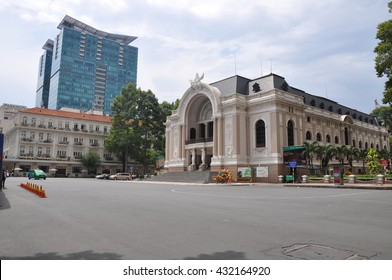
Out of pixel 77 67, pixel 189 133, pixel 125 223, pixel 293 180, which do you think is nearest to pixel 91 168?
pixel 189 133

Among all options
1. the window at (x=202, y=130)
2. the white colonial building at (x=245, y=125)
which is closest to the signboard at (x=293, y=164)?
the white colonial building at (x=245, y=125)

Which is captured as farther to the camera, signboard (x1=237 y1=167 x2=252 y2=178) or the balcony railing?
the balcony railing

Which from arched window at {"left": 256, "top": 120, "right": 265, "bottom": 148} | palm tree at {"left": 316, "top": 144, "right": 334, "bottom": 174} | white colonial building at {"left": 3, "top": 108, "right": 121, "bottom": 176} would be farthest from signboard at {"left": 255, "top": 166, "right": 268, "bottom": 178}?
white colonial building at {"left": 3, "top": 108, "right": 121, "bottom": 176}

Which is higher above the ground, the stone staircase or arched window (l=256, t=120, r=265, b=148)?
arched window (l=256, t=120, r=265, b=148)

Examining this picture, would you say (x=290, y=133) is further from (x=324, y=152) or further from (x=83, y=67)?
(x=83, y=67)

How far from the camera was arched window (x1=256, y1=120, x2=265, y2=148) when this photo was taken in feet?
141

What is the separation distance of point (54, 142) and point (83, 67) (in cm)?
7817

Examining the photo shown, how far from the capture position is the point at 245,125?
4475 centimetres

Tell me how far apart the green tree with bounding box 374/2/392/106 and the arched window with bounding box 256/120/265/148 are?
1785 centimetres

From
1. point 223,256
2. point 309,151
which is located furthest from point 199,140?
point 223,256

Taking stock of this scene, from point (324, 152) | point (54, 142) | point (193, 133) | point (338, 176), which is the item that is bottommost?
point (338, 176)

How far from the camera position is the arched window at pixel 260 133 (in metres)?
43.1

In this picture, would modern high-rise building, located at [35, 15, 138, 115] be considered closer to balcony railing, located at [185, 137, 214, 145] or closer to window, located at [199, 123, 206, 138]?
window, located at [199, 123, 206, 138]

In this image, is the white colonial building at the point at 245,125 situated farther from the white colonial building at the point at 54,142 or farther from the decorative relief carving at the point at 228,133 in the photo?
the white colonial building at the point at 54,142
